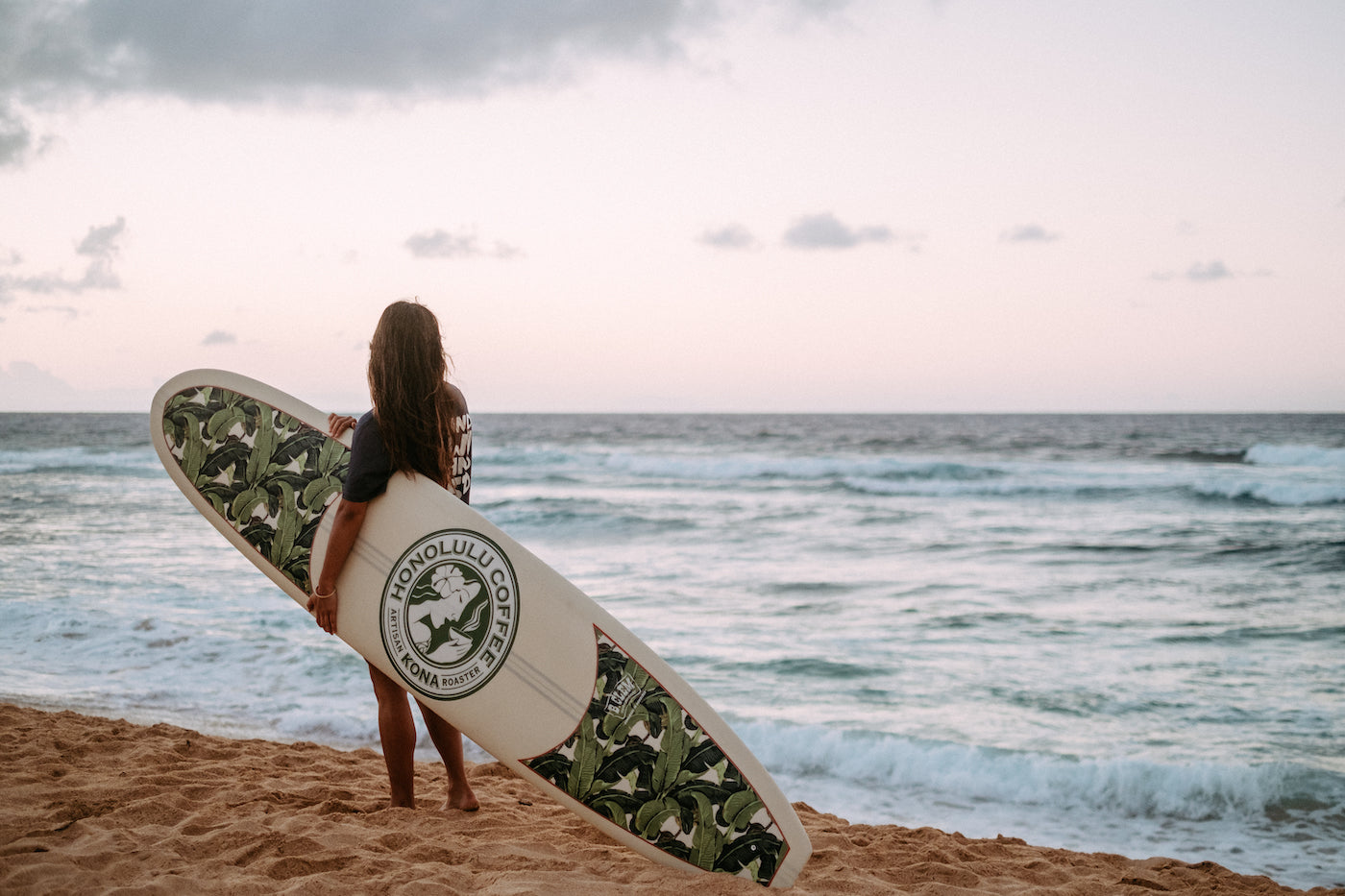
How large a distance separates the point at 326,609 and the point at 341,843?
68 cm

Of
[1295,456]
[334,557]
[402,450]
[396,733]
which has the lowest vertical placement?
[396,733]

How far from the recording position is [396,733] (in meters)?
2.66

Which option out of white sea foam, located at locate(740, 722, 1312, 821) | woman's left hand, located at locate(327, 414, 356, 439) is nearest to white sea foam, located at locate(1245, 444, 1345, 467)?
white sea foam, located at locate(740, 722, 1312, 821)

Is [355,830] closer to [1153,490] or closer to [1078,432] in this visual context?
[1153,490]

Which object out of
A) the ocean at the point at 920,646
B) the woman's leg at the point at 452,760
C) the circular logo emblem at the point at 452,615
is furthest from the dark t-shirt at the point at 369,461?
the ocean at the point at 920,646

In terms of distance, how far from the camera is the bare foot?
2850 millimetres

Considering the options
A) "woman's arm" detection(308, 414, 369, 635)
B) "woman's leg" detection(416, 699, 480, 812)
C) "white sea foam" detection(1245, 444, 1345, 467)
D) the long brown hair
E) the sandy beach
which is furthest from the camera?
"white sea foam" detection(1245, 444, 1345, 467)

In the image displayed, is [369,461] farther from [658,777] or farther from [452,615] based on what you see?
[658,777]

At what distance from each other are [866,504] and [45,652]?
11.7 meters

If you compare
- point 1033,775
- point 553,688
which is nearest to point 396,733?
point 553,688

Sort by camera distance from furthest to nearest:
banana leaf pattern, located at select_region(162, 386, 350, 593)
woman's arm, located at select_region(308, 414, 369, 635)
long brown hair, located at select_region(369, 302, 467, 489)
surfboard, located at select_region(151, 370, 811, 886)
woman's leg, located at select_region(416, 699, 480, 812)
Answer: banana leaf pattern, located at select_region(162, 386, 350, 593), woman's leg, located at select_region(416, 699, 480, 812), woman's arm, located at select_region(308, 414, 369, 635), surfboard, located at select_region(151, 370, 811, 886), long brown hair, located at select_region(369, 302, 467, 489)

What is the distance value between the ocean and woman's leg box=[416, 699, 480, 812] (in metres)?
1.47

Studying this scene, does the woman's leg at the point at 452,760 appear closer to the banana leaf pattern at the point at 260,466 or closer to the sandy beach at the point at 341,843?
the sandy beach at the point at 341,843

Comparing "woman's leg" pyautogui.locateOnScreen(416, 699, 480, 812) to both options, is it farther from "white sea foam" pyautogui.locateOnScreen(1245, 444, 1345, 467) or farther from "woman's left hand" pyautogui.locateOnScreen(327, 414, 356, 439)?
"white sea foam" pyautogui.locateOnScreen(1245, 444, 1345, 467)
